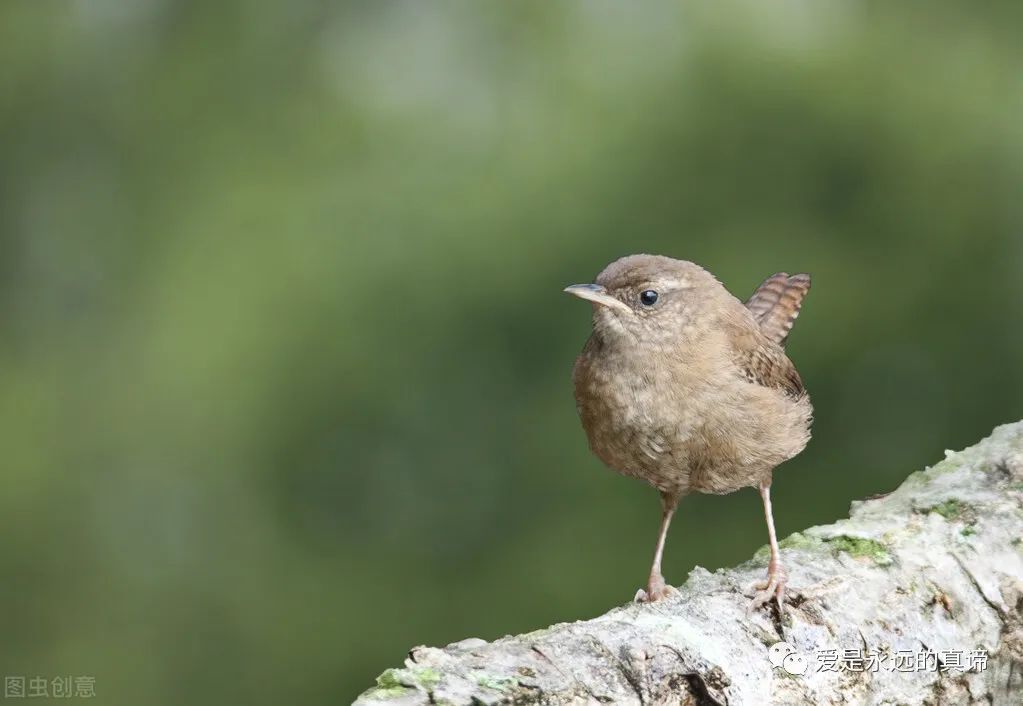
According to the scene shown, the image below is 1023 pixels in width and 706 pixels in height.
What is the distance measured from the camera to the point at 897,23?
10.5 meters

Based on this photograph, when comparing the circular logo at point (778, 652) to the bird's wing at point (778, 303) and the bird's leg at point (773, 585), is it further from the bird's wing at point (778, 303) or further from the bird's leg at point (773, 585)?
the bird's wing at point (778, 303)

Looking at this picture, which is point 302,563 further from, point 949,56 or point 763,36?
point 949,56

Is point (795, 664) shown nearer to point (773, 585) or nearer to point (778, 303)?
point (773, 585)

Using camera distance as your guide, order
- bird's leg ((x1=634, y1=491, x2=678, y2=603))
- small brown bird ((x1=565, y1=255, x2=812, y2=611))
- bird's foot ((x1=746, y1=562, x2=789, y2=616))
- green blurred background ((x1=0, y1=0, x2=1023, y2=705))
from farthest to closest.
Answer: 1. green blurred background ((x1=0, y1=0, x2=1023, y2=705))
2. bird's leg ((x1=634, y1=491, x2=678, y2=603))
3. small brown bird ((x1=565, y1=255, x2=812, y2=611))
4. bird's foot ((x1=746, y1=562, x2=789, y2=616))

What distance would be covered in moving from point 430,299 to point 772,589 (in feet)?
25.0

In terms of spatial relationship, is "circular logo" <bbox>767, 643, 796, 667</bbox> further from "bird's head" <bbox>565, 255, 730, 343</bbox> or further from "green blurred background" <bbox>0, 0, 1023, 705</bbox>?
"green blurred background" <bbox>0, 0, 1023, 705</bbox>

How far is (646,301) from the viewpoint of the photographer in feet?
13.3

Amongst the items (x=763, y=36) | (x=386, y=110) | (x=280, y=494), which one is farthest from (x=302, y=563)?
(x=763, y=36)

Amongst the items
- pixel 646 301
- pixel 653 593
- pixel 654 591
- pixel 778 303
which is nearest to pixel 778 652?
pixel 653 593

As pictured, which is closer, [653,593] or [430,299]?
[653,593]

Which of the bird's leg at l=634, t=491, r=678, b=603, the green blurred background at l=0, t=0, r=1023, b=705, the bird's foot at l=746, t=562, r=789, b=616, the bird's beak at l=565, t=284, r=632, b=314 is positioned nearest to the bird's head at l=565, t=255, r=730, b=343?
the bird's beak at l=565, t=284, r=632, b=314

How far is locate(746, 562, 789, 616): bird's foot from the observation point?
3221 millimetres

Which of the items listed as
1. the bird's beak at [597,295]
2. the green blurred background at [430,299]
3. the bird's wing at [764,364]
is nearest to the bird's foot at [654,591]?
the bird's wing at [764,364]

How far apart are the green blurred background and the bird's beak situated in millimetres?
5167
